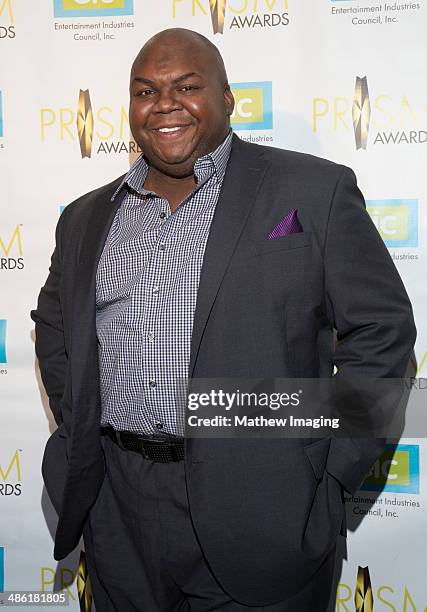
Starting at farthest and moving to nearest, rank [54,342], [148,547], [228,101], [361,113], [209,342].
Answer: [361,113]
[54,342]
[228,101]
[148,547]
[209,342]

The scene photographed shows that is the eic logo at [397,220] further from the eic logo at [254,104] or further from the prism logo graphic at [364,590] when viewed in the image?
the prism logo graphic at [364,590]

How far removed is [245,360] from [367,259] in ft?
1.10

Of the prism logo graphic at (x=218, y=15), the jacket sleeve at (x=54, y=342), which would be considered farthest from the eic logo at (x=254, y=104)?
the jacket sleeve at (x=54, y=342)

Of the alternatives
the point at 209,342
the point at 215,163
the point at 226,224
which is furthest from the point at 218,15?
the point at 209,342

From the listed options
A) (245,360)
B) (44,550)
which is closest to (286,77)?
(245,360)

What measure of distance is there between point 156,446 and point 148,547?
0.24 meters

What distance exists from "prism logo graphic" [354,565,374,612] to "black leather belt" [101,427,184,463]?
3.30 ft

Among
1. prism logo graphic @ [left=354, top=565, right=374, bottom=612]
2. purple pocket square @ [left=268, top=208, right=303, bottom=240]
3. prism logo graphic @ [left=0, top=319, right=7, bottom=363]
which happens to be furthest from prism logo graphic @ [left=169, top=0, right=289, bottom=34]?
prism logo graphic @ [left=354, top=565, right=374, bottom=612]

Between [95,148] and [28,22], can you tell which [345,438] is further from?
[28,22]

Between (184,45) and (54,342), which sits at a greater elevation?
(184,45)

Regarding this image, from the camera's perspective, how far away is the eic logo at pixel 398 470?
2.27m

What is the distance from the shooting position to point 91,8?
7.77ft

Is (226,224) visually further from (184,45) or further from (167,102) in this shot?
(184,45)

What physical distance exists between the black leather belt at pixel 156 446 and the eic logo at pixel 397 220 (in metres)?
0.98
